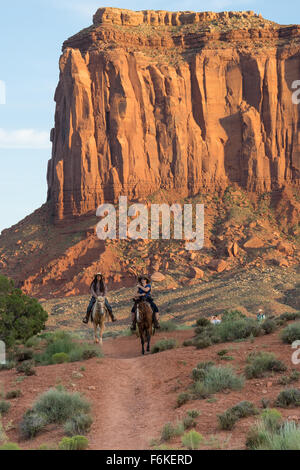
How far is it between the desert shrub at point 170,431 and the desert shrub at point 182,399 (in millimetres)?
2013

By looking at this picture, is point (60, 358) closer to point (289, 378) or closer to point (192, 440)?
point (289, 378)

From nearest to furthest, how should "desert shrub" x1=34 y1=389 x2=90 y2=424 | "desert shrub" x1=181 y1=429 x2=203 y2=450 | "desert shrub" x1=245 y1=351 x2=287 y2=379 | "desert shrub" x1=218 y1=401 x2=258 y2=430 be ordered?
"desert shrub" x1=181 y1=429 x2=203 y2=450 < "desert shrub" x1=218 y1=401 x2=258 y2=430 < "desert shrub" x1=34 y1=389 x2=90 y2=424 < "desert shrub" x1=245 y1=351 x2=287 y2=379

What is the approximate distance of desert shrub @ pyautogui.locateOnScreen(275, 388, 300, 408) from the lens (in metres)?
10.2

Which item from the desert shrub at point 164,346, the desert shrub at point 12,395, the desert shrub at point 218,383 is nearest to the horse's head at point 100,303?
the desert shrub at point 164,346

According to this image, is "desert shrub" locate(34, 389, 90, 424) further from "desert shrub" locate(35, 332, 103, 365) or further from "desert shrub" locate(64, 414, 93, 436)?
"desert shrub" locate(35, 332, 103, 365)

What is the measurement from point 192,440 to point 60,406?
3494 millimetres

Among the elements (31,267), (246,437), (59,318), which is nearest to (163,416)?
(246,437)

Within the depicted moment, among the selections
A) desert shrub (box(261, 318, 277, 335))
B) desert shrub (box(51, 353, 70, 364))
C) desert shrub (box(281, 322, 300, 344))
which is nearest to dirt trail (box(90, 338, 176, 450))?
desert shrub (box(51, 353, 70, 364))

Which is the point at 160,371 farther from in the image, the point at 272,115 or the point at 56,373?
the point at 272,115

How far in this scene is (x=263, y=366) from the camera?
1325 cm

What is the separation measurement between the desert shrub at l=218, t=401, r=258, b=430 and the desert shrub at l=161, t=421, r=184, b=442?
0.67m

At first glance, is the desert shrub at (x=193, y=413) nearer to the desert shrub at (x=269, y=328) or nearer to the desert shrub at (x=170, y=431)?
the desert shrub at (x=170, y=431)

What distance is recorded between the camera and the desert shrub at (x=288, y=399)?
10180 millimetres

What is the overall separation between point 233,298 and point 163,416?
3454 cm
